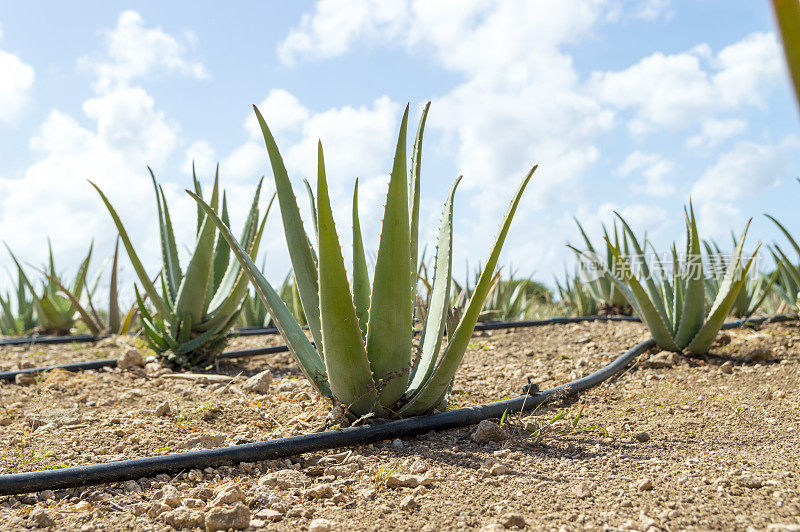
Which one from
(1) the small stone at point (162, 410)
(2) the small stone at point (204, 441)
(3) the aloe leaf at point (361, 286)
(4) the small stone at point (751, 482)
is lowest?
(4) the small stone at point (751, 482)

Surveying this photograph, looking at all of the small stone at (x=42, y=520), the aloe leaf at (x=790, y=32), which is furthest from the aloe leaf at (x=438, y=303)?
the aloe leaf at (x=790, y=32)

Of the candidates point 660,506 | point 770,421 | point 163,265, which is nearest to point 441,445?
point 660,506

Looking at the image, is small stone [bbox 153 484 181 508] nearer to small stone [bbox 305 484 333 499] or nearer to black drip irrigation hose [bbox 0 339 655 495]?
black drip irrigation hose [bbox 0 339 655 495]

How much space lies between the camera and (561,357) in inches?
117

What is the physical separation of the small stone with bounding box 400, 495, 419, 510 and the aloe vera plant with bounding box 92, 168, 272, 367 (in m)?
1.76

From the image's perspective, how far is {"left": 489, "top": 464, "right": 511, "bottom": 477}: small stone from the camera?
A: 1.39 m

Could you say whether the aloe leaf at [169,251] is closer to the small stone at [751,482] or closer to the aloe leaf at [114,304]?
the aloe leaf at [114,304]

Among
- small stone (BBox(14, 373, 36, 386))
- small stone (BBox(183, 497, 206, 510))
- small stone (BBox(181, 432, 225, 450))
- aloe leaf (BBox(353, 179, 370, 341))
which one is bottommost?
small stone (BBox(183, 497, 206, 510))

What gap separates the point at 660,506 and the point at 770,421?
0.90m

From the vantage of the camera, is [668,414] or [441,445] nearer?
[441,445]

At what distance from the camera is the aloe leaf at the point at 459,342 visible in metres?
1.53

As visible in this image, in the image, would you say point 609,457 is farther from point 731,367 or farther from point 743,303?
point 743,303

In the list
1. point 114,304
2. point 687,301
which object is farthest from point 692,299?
point 114,304

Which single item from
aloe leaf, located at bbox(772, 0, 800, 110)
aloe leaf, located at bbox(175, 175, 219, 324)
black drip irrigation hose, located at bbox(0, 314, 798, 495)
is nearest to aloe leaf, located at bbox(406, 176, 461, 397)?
black drip irrigation hose, located at bbox(0, 314, 798, 495)
